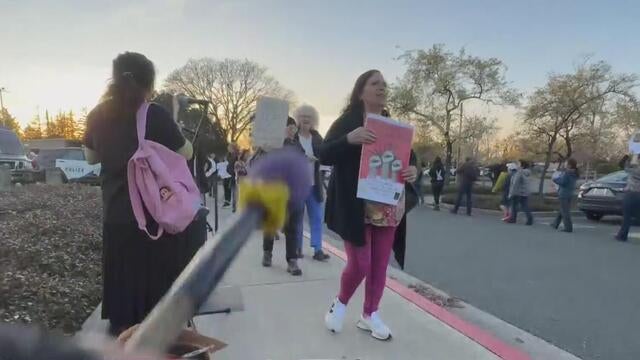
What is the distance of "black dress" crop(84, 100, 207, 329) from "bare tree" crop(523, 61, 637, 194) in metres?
19.3

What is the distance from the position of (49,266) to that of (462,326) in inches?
134

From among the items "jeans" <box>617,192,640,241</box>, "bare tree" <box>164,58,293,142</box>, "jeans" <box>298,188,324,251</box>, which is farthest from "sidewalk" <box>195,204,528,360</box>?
"bare tree" <box>164,58,293,142</box>

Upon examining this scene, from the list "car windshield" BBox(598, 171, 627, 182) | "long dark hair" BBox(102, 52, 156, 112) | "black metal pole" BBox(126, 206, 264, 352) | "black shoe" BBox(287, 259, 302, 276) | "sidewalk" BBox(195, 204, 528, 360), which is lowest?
"sidewalk" BBox(195, 204, 528, 360)

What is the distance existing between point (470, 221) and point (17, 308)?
10.4m

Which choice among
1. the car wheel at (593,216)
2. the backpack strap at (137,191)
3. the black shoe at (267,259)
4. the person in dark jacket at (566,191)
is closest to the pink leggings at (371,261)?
the backpack strap at (137,191)

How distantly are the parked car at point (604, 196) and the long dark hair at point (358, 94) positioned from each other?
36.1 ft

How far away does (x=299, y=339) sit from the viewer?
131 inches

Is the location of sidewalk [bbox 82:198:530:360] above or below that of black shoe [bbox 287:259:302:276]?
below

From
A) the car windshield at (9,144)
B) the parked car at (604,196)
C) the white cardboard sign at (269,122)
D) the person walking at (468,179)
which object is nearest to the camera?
the white cardboard sign at (269,122)

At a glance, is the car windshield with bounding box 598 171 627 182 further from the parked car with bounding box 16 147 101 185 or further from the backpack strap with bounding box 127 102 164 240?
the parked car with bounding box 16 147 101 185

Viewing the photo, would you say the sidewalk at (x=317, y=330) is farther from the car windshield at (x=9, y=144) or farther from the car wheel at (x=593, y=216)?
the car windshield at (x=9, y=144)

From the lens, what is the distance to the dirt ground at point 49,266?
3.18 m

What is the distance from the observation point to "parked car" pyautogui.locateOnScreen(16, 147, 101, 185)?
1588 centimetres

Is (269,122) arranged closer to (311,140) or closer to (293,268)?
(311,140)
